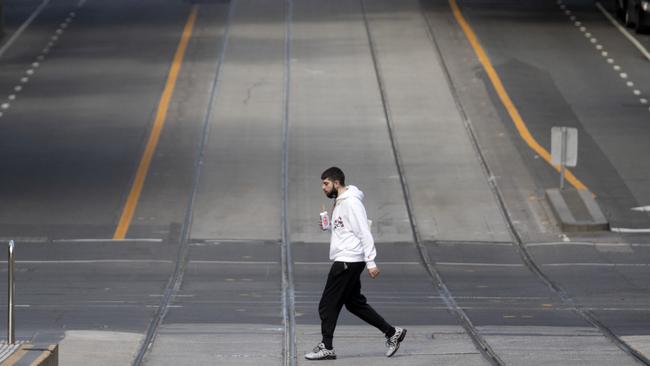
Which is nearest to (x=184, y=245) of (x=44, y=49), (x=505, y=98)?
(x=505, y=98)

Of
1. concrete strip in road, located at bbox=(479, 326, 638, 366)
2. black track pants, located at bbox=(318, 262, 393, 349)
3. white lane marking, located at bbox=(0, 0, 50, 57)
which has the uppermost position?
black track pants, located at bbox=(318, 262, 393, 349)

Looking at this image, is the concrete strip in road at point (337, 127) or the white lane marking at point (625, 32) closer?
the concrete strip in road at point (337, 127)

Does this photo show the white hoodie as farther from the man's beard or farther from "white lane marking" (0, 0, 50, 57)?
"white lane marking" (0, 0, 50, 57)

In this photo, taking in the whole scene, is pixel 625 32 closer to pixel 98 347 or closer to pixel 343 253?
pixel 343 253

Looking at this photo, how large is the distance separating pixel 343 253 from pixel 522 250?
448 inches

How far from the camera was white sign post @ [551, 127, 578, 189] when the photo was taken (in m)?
27.0

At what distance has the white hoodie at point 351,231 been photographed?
1371 cm

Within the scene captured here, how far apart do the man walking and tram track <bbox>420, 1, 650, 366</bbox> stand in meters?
2.58

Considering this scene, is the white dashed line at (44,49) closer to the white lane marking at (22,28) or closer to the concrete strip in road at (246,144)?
the white lane marking at (22,28)

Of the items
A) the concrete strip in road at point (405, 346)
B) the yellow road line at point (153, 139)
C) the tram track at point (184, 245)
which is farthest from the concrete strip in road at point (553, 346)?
the yellow road line at point (153, 139)

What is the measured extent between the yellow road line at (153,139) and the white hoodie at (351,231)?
12.3 metres

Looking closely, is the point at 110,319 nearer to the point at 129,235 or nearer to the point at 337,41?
the point at 129,235

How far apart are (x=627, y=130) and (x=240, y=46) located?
13.6 metres

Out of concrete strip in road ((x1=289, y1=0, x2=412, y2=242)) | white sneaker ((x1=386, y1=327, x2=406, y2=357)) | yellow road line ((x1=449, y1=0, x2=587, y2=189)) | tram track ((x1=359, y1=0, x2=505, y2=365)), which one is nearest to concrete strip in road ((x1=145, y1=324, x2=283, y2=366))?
white sneaker ((x1=386, y1=327, x2=406, y2=357))
